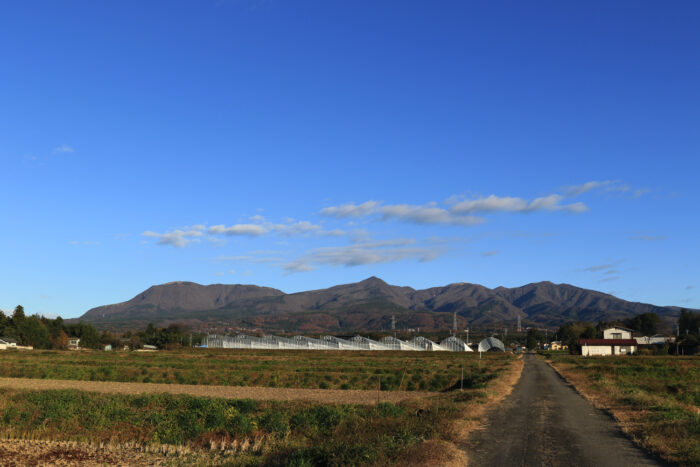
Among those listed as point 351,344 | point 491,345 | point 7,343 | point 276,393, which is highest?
point 276,393

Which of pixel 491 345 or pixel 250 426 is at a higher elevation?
pixel 250 426

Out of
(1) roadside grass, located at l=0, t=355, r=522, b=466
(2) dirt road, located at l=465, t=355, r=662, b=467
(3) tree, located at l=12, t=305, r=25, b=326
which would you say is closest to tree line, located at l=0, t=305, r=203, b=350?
(3) tree, located at l=12, t=305, r=25, b=326

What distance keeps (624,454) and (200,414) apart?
1794cm

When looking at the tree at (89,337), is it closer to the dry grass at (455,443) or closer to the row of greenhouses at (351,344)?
the row of greenhouses at (351,344)

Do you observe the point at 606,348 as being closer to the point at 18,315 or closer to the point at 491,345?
the point at 491,345

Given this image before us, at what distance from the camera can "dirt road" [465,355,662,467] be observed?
15.5 m

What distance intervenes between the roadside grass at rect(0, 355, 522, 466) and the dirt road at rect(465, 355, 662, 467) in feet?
3.56

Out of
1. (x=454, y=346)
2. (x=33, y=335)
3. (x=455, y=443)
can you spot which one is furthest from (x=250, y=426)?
(x=454, y=346)

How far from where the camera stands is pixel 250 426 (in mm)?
23250

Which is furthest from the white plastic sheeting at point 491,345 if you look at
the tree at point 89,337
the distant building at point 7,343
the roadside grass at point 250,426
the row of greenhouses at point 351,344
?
the roadside grass at point 250,426

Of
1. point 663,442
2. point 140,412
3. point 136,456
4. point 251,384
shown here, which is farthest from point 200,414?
point 251,384

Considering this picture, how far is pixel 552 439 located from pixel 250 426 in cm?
1173

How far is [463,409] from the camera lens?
25.0 meters

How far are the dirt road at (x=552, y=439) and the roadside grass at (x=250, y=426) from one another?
1085 mm
